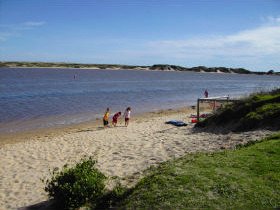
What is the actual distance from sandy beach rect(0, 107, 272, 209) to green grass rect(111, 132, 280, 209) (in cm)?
140

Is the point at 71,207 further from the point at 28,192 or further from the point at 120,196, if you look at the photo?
the point at 28,192

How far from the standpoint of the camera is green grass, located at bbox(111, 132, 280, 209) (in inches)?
156

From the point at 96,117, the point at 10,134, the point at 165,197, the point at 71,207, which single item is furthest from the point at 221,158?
the point at 96,117

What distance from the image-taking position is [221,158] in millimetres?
6094

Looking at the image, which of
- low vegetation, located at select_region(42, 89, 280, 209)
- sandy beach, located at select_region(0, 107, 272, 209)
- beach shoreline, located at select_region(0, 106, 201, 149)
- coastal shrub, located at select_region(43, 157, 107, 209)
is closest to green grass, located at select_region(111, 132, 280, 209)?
low vegetation, located at select_region(42, 89, 280, 209)

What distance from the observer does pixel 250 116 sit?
10750 millimetres

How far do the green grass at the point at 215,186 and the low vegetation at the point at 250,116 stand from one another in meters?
4.52

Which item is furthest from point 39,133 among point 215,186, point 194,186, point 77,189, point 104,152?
point 215,186

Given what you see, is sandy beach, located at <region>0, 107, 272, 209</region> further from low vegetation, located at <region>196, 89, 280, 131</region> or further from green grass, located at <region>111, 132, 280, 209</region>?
green grass, located at <region>111, 132, 280, 209</region>

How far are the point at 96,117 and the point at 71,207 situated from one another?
1548 centimetres

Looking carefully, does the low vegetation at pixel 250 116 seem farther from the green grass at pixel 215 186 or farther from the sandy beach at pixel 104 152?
the green grass at pixel 215 186

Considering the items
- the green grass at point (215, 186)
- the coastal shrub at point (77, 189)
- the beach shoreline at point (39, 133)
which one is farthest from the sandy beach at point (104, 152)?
the green grass at point (215, 186)

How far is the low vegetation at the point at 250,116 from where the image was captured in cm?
1006

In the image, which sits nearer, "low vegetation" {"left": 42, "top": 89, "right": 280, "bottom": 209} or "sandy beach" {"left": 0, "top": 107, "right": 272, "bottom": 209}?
"low vegetation" {"left": 42, "top": 89, "right": 280, "bottom": 209}
